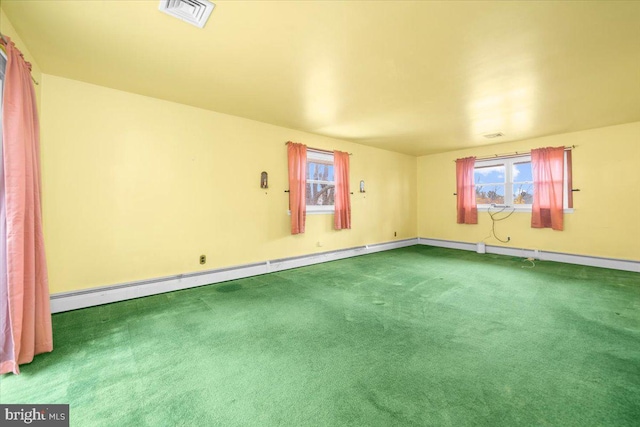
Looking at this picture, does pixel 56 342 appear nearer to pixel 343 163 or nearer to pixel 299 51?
pixel 299 51

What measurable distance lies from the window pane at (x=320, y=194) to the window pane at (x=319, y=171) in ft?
0.47

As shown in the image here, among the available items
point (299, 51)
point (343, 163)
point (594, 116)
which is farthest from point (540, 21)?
point (343, 163)

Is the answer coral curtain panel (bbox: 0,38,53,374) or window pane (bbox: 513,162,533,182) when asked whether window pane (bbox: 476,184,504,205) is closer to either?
window pane (bbox: 513,162,533,182)

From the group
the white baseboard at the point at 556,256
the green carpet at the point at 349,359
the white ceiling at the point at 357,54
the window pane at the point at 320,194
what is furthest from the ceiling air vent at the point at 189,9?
the white baseboard at the point at 556,256

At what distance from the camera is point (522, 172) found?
551cm

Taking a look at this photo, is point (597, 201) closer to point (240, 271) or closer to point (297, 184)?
point (297, 184)

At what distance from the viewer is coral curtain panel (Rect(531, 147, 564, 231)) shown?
4844 mm

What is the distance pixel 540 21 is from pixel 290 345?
9.95ft

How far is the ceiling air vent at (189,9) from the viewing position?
1.70 m

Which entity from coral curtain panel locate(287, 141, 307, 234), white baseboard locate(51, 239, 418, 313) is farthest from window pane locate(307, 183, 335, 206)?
white baseboard locate(51, 239, 418, 313)

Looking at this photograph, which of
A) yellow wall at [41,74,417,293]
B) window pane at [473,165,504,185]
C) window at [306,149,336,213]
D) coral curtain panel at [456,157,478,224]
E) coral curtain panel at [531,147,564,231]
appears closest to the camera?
yellow wall at [41,74,417,293]

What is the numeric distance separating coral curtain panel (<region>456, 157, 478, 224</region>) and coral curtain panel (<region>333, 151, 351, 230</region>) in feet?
9.44

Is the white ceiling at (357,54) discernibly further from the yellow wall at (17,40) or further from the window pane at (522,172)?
the window pane at (522,172)

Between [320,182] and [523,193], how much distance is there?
431 centimetres
